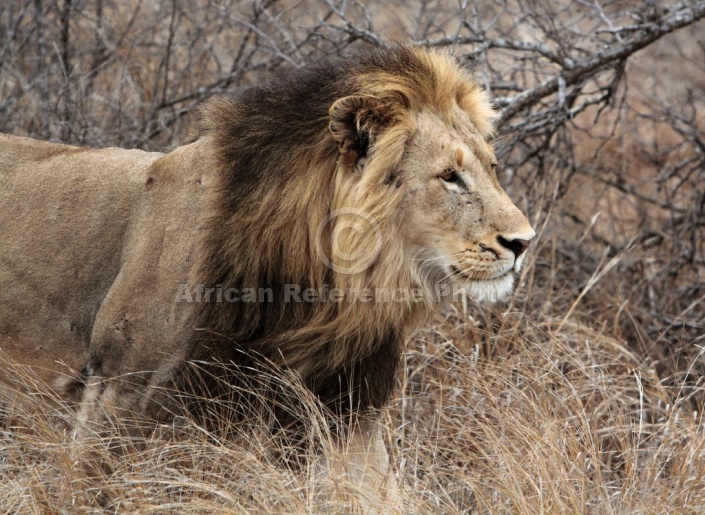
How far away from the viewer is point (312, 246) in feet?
11.6

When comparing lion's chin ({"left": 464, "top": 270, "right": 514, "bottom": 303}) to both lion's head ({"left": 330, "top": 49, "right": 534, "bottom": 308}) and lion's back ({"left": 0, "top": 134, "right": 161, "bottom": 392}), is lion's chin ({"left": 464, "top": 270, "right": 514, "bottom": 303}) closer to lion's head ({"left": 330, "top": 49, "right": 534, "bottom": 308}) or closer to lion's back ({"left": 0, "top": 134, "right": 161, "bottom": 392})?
lion's head ({"left": 330, "top": 49, "right": 534, "bottom": 308})

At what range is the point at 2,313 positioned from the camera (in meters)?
4.07

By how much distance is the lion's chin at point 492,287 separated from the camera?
3.45m

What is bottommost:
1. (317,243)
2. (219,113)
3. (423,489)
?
(423,489)

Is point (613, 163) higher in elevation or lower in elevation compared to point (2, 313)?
higher

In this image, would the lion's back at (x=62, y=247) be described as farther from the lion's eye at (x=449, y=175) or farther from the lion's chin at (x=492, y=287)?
the lion's chin at (x=492, y=287)

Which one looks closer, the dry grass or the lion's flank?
the dry grass

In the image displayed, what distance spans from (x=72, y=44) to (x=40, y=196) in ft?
12.7

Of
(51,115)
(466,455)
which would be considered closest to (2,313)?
(466,455)

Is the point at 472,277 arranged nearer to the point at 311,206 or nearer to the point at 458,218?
the point at 458,218

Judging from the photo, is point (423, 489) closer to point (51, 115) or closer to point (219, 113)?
point (219, 113)

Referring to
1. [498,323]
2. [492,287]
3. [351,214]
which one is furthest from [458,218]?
[498,323]

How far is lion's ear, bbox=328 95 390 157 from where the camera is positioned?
11.2 ft

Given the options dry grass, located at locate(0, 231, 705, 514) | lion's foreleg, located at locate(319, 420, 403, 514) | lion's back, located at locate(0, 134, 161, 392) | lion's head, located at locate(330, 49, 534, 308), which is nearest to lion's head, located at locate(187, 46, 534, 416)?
lion's head, located at locate(330, 49, 534, 308)
